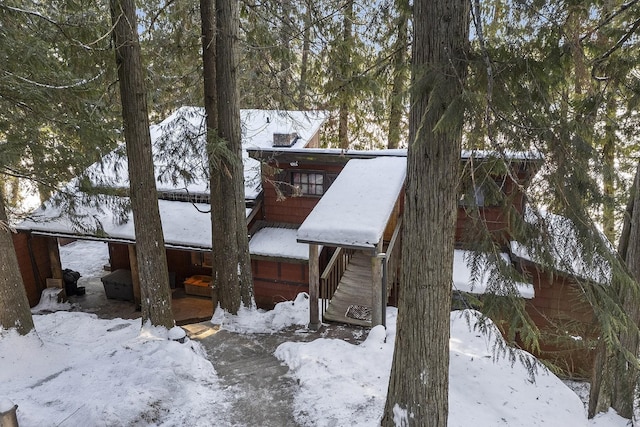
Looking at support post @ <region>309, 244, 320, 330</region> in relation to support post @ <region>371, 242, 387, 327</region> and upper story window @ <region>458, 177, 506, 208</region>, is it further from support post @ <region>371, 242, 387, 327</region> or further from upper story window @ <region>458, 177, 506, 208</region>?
upper story window @ <region>458, 177, 506, 208</region>

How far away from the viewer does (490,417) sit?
5.47 metres

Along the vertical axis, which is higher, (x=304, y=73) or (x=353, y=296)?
(x=304, y=73)

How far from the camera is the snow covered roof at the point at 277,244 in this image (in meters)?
11.7


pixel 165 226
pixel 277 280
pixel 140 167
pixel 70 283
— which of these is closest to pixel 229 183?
pixel 140 167

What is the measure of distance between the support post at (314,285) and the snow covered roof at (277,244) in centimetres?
315

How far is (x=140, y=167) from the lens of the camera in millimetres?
6805

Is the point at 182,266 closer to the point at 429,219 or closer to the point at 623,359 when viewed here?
the point at 429,219

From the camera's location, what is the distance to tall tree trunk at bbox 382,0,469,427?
327 cm

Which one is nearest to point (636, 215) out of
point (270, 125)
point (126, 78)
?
point (126, 78)

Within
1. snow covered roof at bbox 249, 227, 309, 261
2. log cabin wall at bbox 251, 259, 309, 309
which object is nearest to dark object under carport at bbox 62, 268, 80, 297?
log cabin wall at bbox 251, 259, 309, 309

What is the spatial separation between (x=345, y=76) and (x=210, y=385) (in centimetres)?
596

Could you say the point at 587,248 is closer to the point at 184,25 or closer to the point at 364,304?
the point at 364,304

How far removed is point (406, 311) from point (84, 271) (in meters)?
15.5

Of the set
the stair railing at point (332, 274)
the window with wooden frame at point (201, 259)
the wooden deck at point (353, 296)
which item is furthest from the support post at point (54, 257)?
the wooden deck at point (353, 296)
